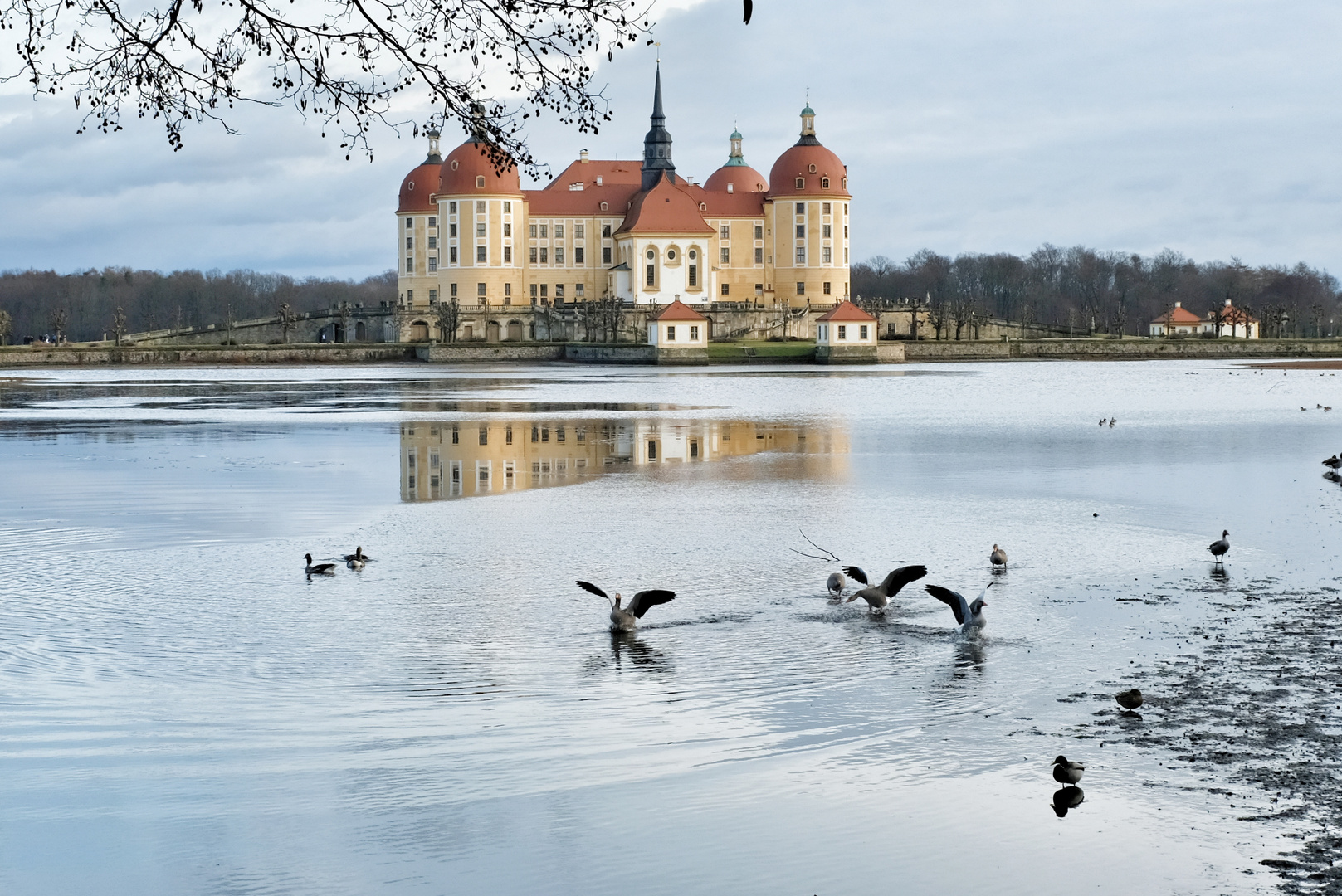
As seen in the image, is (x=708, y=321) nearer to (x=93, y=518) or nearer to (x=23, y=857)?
(x=93, y=518)

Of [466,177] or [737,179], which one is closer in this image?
[466,177]

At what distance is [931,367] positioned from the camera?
7888 cm

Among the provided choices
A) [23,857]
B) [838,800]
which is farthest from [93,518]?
[838,800]

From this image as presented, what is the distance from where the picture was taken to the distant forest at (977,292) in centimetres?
13675

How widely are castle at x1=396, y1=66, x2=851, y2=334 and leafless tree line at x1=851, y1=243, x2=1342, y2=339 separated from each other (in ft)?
134

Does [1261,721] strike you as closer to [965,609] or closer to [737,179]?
[965,609]

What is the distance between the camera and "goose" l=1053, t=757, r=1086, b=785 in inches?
284

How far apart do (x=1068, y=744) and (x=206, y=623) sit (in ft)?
20.3

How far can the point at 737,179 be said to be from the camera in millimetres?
104375

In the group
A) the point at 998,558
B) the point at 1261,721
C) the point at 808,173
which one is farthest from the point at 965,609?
the point at 808,173

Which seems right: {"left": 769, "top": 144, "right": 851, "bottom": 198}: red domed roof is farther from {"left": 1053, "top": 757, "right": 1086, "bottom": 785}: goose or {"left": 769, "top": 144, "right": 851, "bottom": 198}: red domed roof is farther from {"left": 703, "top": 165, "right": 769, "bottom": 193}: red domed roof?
{"left": 1053, "top": 757, "right": 1086, "bottom": 785}: goose

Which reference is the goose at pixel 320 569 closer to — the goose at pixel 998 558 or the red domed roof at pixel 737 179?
the goose at pixel 998 558

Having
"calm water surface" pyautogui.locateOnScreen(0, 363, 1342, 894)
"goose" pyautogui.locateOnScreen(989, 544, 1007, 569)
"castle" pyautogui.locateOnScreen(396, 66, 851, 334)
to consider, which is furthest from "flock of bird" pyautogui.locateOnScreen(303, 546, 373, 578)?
"castle" pyautogui.locateOnScreen(396, 66, 851, 334)

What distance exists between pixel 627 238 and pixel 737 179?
1502 centimetres
